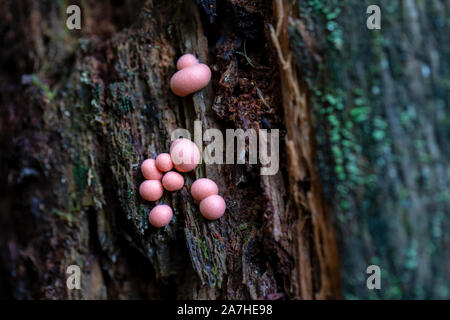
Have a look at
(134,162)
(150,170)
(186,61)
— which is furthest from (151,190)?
(186,61)

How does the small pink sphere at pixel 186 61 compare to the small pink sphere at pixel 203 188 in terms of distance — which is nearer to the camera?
the small pink sphere at pixel 203 188

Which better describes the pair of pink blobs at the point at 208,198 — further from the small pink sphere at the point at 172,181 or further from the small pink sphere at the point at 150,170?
the small pink sphere at the point at 150,170

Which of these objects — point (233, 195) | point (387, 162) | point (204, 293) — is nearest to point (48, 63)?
point (233, 195)

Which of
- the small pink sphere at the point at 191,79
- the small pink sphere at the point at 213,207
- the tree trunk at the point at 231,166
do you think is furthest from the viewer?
the small pink sphere at the point at 191,79

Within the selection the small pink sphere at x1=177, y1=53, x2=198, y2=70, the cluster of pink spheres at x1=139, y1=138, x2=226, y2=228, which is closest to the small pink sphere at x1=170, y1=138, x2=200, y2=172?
the cluster of pink spheres at x1=139, y1=138, x2=226, y2=228

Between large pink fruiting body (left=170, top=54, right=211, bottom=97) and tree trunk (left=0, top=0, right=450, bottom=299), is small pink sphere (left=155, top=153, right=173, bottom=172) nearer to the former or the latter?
tree trunk (left=0, top=0, right=450, bottom=299)

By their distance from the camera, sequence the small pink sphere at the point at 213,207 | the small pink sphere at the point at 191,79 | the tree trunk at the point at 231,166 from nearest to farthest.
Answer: the tree trunk at the point at 231,166
the small pink sphere at the point at 213,207
the small pink sphere at the point at 191,79

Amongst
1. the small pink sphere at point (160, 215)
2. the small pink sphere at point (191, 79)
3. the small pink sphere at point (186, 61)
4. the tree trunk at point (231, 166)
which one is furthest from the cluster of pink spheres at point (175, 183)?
the small pink sphere at point (186, 61)

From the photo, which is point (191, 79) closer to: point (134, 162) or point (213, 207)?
point (134, 162)
